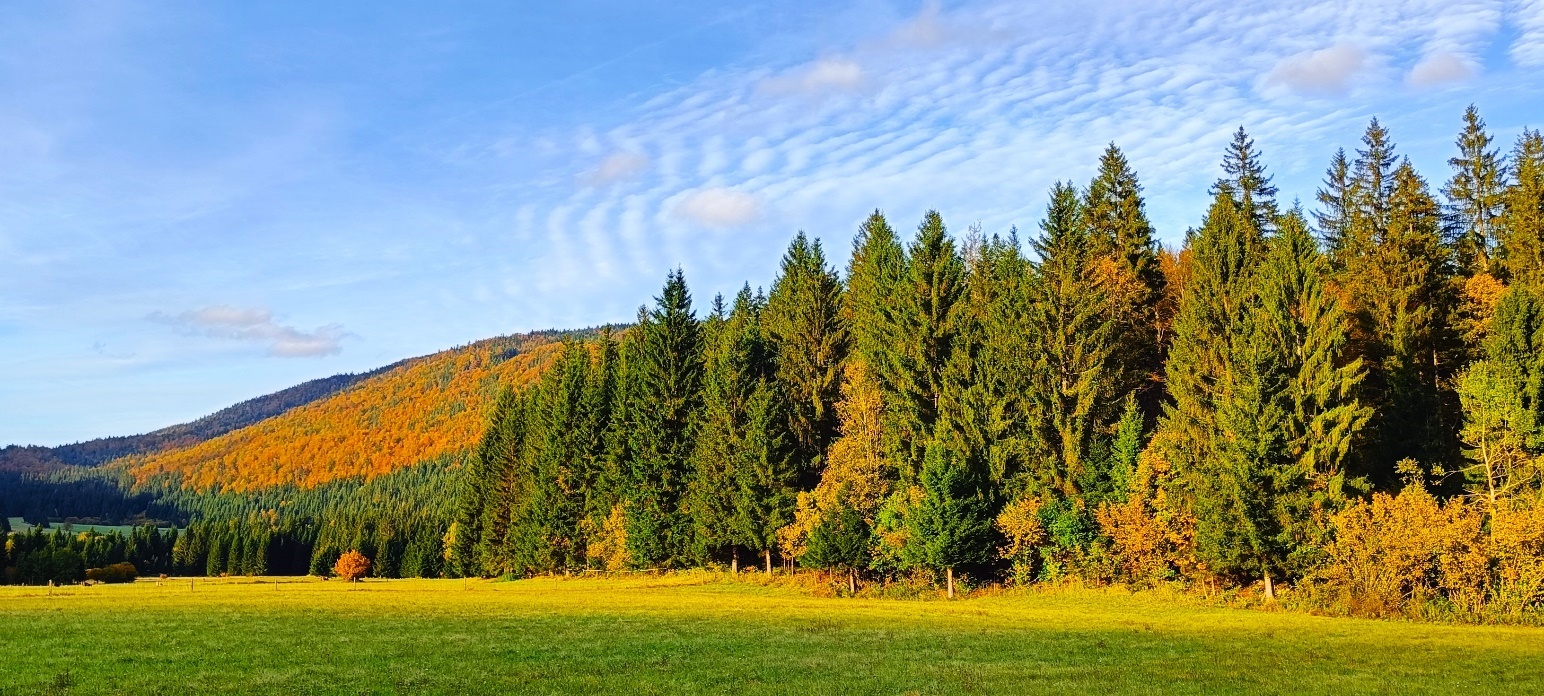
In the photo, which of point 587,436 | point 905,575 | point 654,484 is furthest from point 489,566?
point 905,575

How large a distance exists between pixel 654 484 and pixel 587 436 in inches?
467

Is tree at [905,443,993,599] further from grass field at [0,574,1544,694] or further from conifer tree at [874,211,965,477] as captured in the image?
grass field at [0,574,1544,694]

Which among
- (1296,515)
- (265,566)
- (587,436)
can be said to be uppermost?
(587,436)

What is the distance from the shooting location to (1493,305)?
148 ft

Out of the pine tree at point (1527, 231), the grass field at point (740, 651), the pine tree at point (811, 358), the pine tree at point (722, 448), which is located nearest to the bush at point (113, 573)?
the pine tree at point (722, 448)

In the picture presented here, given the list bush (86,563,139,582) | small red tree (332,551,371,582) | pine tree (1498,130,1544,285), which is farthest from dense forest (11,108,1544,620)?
bush (86,563,139,582)

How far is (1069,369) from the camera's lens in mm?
53188

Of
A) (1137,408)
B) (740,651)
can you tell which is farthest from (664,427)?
(740,651)

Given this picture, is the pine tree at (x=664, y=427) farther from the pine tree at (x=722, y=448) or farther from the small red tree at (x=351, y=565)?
the small red tree at (x=351, y=565)

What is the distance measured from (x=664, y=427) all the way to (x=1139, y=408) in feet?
115

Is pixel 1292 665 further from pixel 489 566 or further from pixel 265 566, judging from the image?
pixel 265 566

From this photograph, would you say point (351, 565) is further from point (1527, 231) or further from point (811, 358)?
point (1527, 231)

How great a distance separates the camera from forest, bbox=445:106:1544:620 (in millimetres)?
39906

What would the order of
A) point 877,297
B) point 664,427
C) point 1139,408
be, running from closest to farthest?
point 1139,408 → point 877,297 → point 664,427
